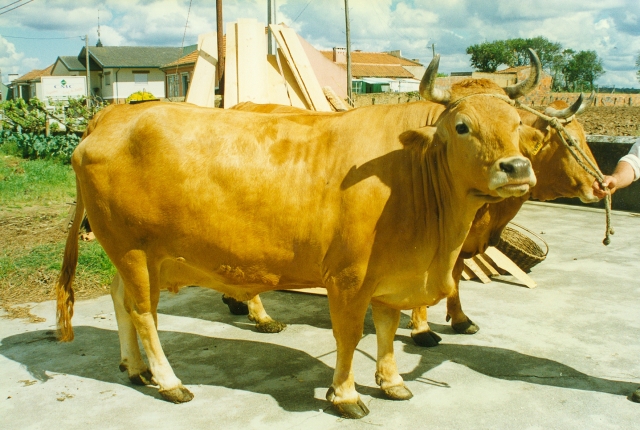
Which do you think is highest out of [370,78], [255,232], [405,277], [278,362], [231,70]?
[370,78]

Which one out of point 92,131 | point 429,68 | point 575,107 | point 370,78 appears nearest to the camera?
point 429,68

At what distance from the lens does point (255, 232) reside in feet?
13.8

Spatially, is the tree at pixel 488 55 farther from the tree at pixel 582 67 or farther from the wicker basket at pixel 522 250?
the wicker basket at pixel 522 250

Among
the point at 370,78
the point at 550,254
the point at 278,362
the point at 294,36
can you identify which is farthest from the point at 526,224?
the point at 370,78

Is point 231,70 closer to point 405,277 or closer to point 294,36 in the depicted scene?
point 294,36

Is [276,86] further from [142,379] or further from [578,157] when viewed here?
[142,379]

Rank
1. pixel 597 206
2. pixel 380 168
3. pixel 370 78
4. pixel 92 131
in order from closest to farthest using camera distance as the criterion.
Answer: pixel 380 168, pixel 92 131, pixel 597 206, pixel 370 78

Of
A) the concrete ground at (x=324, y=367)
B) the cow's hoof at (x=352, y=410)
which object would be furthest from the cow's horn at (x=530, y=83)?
the cow's hoof at (x=352, y=410)

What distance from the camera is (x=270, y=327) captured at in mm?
5918

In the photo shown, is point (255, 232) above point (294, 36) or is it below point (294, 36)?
below

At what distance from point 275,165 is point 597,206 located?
960 cm

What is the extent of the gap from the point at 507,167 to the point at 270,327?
3.25 metres

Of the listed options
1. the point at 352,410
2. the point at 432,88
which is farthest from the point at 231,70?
the point at 352,410

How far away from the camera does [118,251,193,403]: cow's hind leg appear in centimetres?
445
